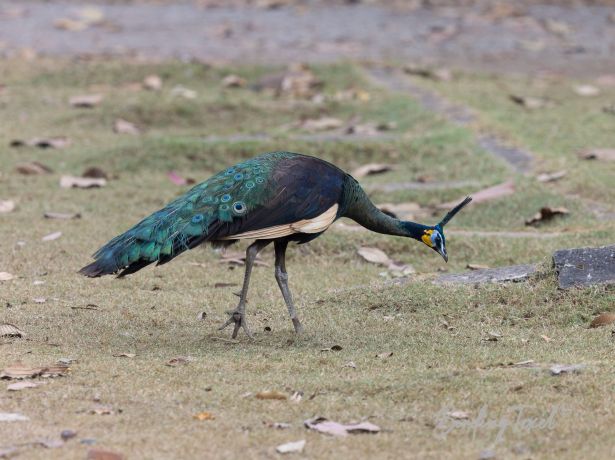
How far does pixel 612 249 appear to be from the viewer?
674 centimetres

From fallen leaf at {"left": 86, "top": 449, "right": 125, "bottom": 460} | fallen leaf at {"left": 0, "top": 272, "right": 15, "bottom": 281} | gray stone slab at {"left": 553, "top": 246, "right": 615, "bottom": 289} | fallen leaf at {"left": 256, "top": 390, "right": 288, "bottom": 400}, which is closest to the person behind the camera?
fallen leaf at {"left": 86, "top": 449, "right": 125, "bottom": 460}

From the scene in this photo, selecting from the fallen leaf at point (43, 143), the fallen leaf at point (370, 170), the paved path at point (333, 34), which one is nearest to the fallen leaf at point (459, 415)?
the fallen leaf at point (370, 170)

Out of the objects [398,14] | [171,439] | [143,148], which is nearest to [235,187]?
[171,439]

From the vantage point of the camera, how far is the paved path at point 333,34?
16422 millimetres

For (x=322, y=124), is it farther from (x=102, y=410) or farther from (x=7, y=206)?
(x=102, y=410)

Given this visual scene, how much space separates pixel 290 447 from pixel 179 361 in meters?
1.39

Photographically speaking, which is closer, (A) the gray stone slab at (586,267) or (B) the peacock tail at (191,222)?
(B) the peacock tail at (191,222)

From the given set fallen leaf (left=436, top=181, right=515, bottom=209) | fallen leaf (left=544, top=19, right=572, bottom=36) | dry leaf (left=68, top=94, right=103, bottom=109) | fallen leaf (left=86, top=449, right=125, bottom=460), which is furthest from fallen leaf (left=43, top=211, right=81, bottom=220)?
fallen leaf (left=544, top=19, right=572, bottom=36)

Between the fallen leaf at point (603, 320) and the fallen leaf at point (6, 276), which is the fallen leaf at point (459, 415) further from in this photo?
the fallen leaf at point (6, 276)

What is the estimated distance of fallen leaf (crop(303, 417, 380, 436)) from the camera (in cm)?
474

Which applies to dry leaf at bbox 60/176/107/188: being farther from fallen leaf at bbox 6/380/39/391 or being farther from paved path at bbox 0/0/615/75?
paved path at bbox 0/0/615/75

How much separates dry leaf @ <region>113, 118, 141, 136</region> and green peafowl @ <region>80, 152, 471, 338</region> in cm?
625

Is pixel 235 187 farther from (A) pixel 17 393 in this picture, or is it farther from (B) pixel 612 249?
(B) pixel 612 249

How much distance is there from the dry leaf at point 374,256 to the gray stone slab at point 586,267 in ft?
5.57
